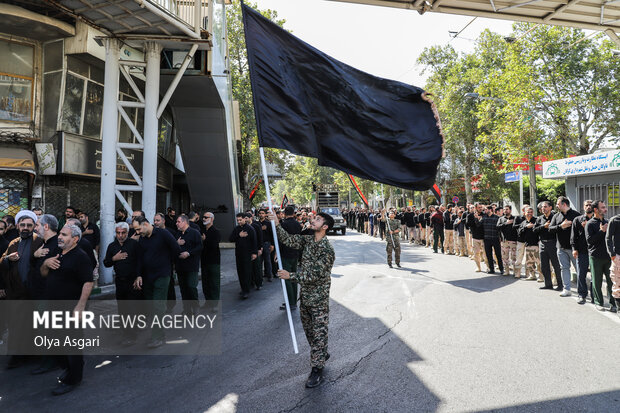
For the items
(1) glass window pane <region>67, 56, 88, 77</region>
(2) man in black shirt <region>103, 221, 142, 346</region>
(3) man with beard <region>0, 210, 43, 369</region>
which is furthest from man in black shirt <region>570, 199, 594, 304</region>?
(1) glass window pane <region>67, 56, 88, 77</region>

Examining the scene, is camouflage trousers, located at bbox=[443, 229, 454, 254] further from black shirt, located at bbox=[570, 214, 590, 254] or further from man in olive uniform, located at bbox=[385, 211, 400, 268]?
black shirt, located at bbox=[570, 214, 590, 254]

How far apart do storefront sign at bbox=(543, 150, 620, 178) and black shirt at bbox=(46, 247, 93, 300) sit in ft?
47.9

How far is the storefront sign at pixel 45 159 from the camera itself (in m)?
12.2

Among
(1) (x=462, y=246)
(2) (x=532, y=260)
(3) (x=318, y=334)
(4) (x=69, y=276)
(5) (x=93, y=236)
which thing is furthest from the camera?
(1) (x=462, y=246)

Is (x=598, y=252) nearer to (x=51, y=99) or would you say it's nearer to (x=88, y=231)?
(x=88, y=231)

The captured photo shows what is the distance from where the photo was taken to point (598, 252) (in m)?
7.43

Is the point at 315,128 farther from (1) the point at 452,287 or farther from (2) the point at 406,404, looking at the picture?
(1) the point at 452,287

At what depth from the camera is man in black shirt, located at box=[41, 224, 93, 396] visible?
180 inches

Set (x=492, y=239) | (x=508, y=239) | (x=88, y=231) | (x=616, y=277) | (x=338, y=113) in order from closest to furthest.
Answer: (x=338, y=113) → (x=616, y=277) → (x=88, y=231) → (x=508, y=239) → (x=492, y=239)

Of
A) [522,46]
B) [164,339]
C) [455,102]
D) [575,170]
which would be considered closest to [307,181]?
[455,102]

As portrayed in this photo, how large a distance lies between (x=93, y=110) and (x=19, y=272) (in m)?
10.2

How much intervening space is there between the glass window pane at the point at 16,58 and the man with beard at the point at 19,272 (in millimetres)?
8822

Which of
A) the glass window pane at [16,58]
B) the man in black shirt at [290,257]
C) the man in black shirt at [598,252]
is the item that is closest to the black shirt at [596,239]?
the man in black shirt at [598,252]

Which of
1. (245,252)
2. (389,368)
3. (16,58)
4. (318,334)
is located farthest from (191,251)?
(16,58)
